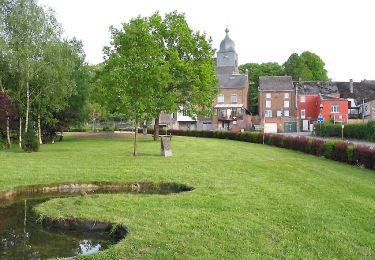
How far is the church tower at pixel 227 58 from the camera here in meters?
104

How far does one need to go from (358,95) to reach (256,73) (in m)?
26.0

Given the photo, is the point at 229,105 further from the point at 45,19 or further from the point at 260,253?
the point at 260,253

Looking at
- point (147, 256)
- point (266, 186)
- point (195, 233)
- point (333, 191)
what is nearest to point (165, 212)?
point (195, 233)

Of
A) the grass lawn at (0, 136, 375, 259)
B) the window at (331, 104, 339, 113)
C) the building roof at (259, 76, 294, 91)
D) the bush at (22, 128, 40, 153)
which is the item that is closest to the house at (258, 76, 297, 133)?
the building roof at (259, 76, 294, 91)

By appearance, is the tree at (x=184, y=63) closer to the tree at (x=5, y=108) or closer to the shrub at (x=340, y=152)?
the tree at (x=5, y=108)

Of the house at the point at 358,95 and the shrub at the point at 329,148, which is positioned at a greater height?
the house at the point at 358,95

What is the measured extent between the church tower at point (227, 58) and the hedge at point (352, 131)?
5333cm

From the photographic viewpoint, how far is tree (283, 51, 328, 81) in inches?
3519

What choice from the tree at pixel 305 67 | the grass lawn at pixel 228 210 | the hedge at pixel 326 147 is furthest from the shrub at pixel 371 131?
the tree at pixel 305 67

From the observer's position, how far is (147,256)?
6.77 meters

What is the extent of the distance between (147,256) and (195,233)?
1.46m

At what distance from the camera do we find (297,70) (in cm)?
8975

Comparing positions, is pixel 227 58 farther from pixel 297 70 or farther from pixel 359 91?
pixel 359 91

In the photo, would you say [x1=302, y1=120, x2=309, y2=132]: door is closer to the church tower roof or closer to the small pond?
the church tower roof
